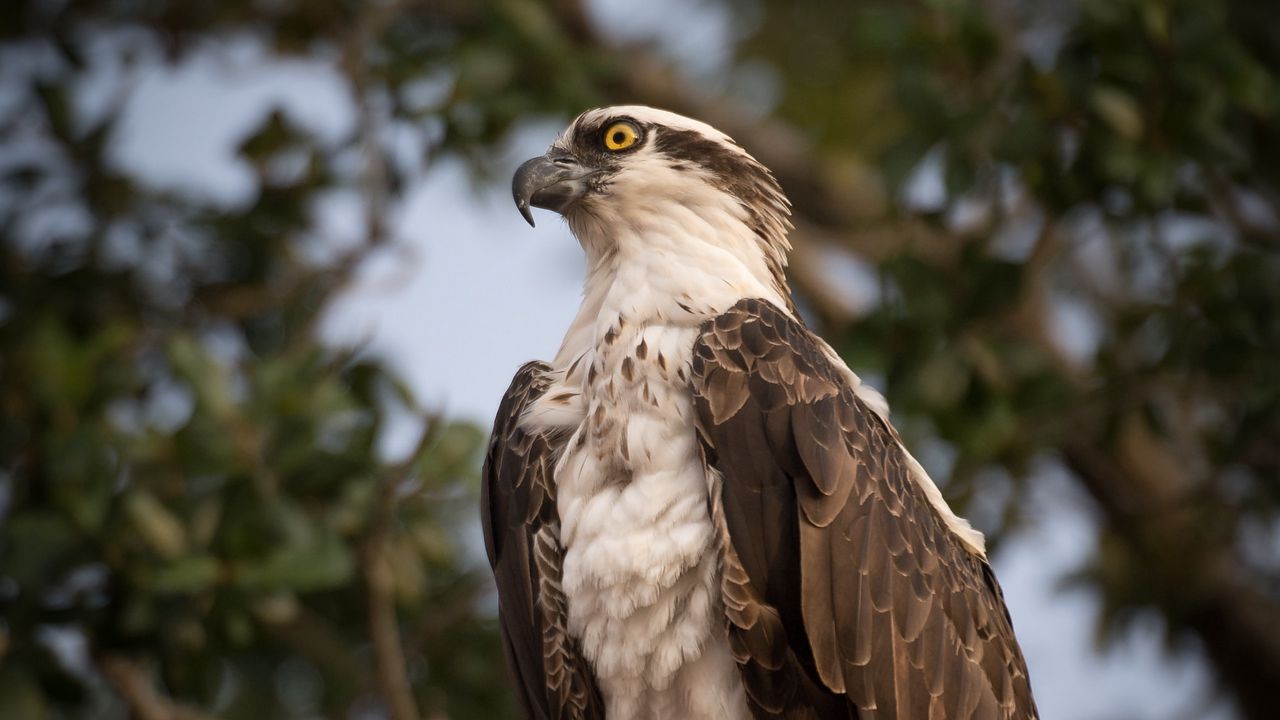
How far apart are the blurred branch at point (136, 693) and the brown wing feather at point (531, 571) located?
2095 millimetres

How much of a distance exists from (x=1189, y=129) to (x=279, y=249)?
4152 millimetres

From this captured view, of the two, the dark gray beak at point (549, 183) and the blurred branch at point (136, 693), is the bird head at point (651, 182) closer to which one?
the dark gray beak at point (549, 183)

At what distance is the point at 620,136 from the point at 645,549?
1427 millimetres

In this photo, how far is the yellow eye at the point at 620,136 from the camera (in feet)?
14.2

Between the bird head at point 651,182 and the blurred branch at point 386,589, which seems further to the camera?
the blurred branch at point 386,589

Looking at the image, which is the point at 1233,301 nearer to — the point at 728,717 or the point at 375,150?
the point at 728,717

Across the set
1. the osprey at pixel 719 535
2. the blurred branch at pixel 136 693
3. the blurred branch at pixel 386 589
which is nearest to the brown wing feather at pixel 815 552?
the osprey at pixel 719 535

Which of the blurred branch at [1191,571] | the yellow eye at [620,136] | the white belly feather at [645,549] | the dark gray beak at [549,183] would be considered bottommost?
the white belly feather at [645,549]

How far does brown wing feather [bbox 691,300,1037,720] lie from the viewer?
3547mm

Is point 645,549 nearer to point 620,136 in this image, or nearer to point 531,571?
point 531,571

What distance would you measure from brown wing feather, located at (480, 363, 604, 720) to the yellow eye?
84 cm

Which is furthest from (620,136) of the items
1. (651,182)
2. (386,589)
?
(386,589)

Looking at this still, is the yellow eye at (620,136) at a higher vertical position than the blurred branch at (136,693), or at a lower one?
higher

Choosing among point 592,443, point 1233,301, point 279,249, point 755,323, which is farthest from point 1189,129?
point 279,249
